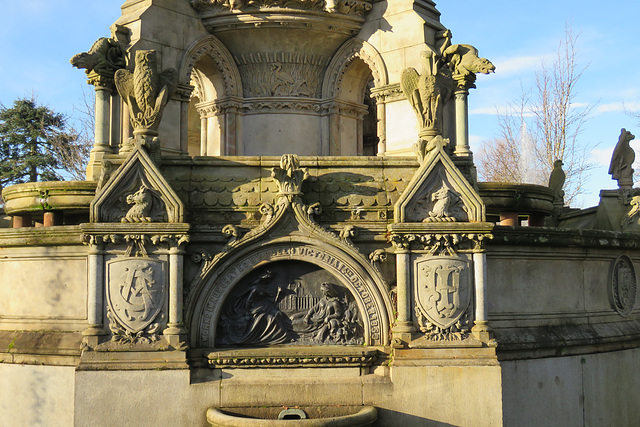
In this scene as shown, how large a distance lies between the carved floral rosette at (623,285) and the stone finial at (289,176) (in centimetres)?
585

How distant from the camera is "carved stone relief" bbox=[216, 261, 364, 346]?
34.3ft

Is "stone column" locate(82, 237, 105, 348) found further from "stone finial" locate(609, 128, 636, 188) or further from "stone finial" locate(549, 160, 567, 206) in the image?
"stone finial" locate(549, 160, 567, 206)

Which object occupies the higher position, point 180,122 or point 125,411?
point 180,122

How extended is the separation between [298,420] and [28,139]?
1339 inches

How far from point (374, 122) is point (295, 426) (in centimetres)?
1449

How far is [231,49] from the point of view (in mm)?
17000

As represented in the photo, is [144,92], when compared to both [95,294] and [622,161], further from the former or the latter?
[622,161]

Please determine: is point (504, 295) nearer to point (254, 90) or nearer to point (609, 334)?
point (609, 334)

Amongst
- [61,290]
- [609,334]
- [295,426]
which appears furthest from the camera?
[609,334]

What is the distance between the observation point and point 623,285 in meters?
12.8

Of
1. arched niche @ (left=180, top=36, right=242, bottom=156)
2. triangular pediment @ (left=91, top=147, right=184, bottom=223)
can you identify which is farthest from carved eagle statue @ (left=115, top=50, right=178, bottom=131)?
arched niche @ (left=180, top=36, right=242, bottom=156)

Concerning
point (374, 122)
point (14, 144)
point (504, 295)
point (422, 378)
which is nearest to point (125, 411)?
point (422, 378)

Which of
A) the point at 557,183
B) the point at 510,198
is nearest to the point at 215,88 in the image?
the point at 510,198

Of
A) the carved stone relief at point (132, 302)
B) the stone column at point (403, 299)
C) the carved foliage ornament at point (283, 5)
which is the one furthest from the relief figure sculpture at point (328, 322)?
the carved foliage ornament at point (283, 5)
